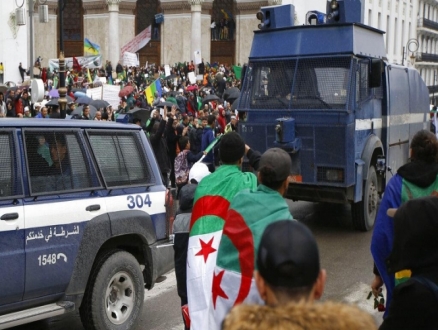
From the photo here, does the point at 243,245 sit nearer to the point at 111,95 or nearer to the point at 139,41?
the point at 111,95

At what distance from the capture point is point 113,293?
691 cm

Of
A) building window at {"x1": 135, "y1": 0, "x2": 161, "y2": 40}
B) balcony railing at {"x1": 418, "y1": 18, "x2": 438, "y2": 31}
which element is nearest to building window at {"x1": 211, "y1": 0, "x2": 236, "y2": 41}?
building window at {"x1": 135, "y1": 0, "x2": 161, "y2": 40}

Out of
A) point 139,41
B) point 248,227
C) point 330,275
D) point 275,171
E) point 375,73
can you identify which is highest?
point 139,41

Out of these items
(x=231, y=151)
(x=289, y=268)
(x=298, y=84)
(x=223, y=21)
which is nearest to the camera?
(x=289, y=268)

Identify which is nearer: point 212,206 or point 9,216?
point 212,206

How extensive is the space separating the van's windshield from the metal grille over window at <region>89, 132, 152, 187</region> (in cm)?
508

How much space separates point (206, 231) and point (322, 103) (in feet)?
23.2

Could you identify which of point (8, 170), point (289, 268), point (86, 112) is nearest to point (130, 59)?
point (86, 112)

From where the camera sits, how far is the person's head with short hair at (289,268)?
2.55 meters

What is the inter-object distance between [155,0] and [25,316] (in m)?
49.6

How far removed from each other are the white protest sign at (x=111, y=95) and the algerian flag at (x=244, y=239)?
20.0 metres

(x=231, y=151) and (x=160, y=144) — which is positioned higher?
(x=231, y=151)

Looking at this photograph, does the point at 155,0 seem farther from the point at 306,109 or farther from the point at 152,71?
the point at 306,109

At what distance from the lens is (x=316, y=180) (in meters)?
11.7
